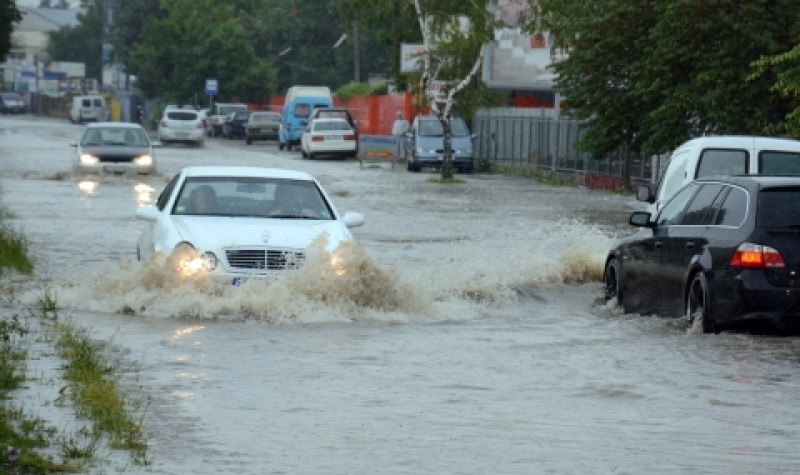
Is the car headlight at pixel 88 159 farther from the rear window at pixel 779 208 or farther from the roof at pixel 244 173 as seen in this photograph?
the rear window at pixel 779 208

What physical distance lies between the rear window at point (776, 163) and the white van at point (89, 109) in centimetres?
10044

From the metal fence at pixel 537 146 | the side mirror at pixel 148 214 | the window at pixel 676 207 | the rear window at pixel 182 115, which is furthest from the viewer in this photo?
the rear window at pixel 182 115

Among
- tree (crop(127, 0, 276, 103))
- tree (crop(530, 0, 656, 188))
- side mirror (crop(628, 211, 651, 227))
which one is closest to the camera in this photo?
side mirror (crop(628, 211, 651, 227))

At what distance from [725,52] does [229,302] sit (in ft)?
63.1

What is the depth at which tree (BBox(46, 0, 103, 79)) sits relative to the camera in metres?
181

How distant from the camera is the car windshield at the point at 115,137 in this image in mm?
44062

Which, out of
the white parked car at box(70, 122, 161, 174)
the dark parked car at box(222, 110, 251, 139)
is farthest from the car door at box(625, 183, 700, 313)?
the dark parked car at box(222, 110, 251, 139)

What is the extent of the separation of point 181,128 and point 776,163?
189 feet

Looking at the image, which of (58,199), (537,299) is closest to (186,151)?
(58,199)

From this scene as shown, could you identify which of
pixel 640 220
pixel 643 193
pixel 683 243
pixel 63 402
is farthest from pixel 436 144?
pixel 63 402

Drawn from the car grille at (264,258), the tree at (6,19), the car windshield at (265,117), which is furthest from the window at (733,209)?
the car windshield at (265,117)

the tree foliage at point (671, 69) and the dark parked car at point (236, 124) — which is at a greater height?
the tree foliage at point (671, 69)

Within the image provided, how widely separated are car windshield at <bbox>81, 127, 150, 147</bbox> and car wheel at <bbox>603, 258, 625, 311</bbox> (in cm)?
2687

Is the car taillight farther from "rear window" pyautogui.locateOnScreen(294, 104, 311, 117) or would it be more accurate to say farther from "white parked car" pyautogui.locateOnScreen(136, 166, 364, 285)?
"rear window" pyautogui.locateOnScreen(294, 104, 311, 117)
